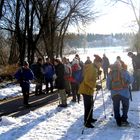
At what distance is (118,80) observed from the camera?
1105 centimetres

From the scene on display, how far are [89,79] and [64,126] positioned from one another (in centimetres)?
155

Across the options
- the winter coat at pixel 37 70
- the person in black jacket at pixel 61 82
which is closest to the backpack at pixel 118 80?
the person in black jacket at pixel 61 82

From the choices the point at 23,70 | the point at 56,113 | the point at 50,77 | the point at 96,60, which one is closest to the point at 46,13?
the point at 50,77

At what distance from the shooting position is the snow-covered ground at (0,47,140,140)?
1010 centimetres

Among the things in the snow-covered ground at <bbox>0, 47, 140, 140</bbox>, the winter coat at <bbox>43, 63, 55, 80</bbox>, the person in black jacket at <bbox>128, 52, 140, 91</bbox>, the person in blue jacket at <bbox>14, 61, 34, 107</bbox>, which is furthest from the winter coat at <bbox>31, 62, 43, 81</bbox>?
the snow-covered ground at <bbox>0, 47, 140, 140</bbox>

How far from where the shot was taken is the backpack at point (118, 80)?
11.0m

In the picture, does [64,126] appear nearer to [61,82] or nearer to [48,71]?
[61,82]

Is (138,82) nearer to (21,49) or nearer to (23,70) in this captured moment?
(23,70)

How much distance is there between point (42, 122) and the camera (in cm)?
1189

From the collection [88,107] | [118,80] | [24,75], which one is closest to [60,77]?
[24,75]

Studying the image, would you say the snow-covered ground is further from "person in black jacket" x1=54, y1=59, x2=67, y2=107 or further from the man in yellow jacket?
"person in black jacket" x1=54, y1=59, x2=67, y2=107

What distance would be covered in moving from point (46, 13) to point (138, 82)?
1245 centimetres

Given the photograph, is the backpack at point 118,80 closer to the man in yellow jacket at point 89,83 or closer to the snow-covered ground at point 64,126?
the man in yellow jacket at point 89,83

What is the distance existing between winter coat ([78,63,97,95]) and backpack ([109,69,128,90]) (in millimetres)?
547
